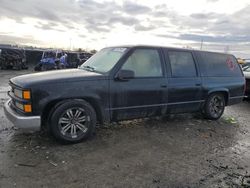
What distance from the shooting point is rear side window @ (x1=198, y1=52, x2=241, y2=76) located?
623 centimetres

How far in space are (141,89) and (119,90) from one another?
49 centimetres

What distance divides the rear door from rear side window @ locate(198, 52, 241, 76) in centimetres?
32

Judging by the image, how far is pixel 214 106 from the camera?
6.54 meters

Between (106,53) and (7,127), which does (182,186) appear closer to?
(106,53)

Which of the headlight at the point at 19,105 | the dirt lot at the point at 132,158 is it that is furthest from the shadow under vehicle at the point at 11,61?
the headlight at the point at 19,105

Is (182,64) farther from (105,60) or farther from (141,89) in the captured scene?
(105,60)

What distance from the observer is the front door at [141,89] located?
4.86 m

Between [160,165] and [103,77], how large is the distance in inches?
73.1

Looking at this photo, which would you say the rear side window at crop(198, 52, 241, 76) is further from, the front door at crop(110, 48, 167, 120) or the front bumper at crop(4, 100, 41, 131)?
the front bumper at crop(4, 100, 41, 131)

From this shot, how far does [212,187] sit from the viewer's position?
11.0ft

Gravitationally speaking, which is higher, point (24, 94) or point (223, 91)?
point (24, 94)

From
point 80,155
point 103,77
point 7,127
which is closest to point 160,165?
point 80,155

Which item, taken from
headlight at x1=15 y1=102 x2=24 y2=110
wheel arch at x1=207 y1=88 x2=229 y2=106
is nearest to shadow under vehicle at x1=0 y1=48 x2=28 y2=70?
headlight at x1=15 y1=102 x2=24 y2=110

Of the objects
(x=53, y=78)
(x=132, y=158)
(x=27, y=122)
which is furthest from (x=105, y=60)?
(x=132, y=158)
